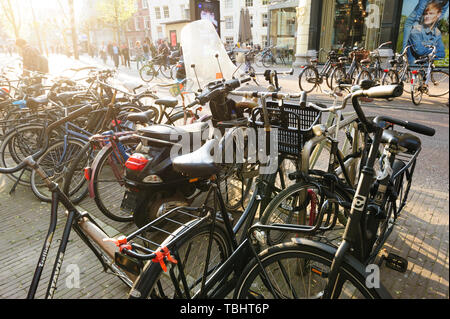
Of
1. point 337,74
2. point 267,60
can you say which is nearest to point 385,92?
point 337,74

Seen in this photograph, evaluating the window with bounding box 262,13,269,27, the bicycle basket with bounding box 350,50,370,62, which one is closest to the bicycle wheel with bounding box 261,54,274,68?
the window with bounding box 262,13,269,27

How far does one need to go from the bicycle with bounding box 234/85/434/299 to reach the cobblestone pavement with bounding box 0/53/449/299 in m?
0.27

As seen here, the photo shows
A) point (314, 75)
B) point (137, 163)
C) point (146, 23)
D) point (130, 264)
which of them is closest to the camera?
point (130, 264)

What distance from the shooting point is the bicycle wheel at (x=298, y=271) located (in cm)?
144

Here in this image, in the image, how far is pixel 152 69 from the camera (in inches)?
683

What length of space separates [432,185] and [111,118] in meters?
4.20

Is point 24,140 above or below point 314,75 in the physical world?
below

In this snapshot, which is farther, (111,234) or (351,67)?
(351,67)

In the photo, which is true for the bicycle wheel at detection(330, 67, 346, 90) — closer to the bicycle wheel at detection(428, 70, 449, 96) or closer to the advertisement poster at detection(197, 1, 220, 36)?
the advertisement poster at detection(197, 1, 220, 36)

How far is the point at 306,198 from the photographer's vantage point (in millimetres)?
2393

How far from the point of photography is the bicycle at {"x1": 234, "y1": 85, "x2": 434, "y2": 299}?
1.46m

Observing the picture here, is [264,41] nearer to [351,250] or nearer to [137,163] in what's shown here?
[137,163]

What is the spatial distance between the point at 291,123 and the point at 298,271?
1212 mm

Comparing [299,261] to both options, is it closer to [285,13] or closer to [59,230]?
[59,230]
